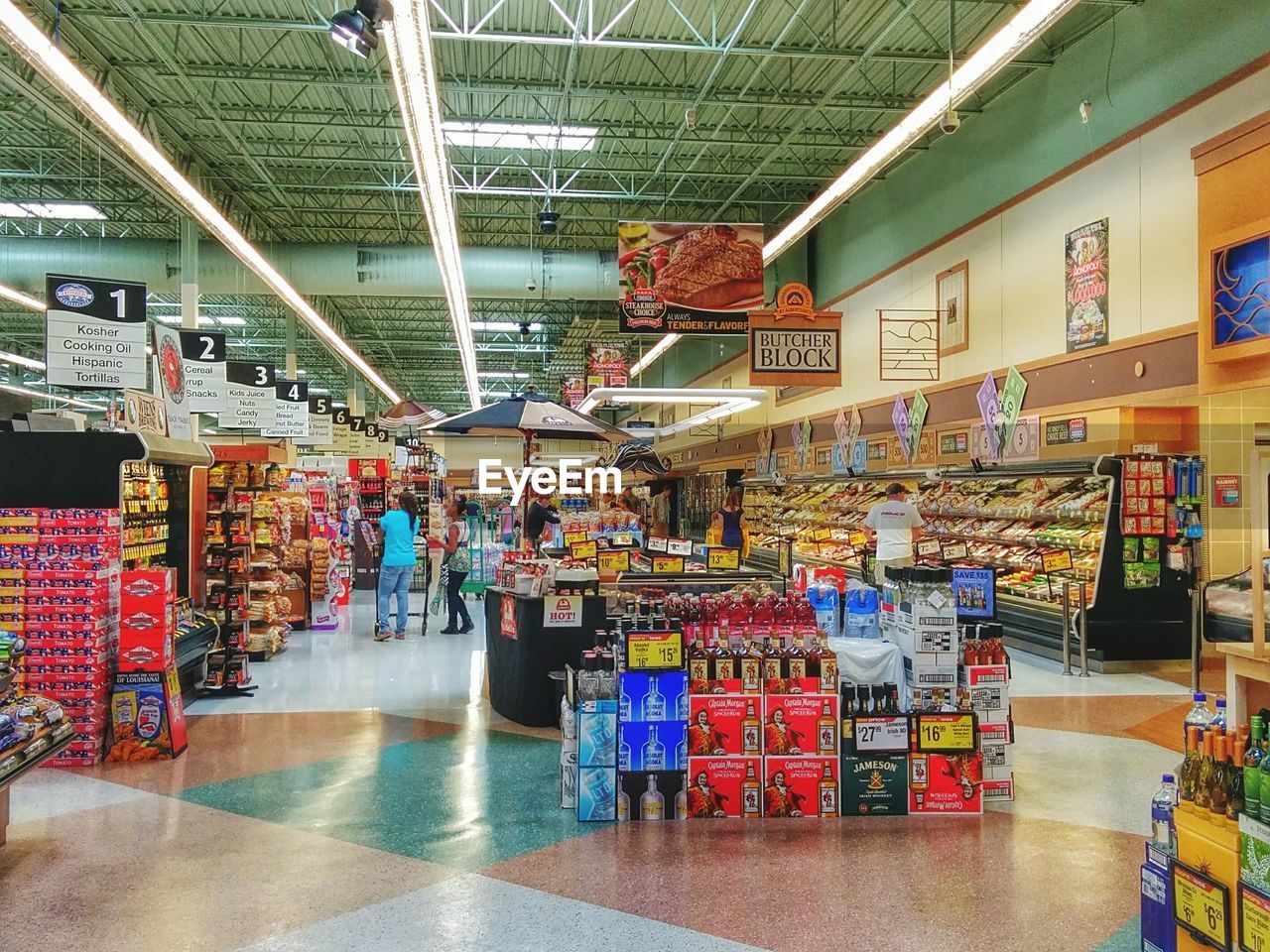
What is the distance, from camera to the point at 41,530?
574cm

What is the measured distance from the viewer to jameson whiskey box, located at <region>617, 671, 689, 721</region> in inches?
181

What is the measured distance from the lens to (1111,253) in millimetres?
8719

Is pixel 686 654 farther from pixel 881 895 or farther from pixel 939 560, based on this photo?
pixel 939 560

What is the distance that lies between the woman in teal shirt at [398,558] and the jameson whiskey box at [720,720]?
6.30 metres

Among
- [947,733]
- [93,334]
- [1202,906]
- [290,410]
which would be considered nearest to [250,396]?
[290,410]

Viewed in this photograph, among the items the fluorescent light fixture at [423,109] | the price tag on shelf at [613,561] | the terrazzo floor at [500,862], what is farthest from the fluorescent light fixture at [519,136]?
the terrazzo floor at [500,862]

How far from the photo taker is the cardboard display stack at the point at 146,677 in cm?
567

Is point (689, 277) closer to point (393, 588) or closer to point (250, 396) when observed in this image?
Answer: point (393, 588)

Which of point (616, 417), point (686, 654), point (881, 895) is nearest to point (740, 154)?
point (686, 654)

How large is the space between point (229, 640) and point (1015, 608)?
24.7 feet

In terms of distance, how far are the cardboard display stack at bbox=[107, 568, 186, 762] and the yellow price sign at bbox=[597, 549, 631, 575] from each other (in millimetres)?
3135

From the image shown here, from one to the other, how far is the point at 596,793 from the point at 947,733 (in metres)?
1.80

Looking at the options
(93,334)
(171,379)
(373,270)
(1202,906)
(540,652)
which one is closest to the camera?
(1202,906)

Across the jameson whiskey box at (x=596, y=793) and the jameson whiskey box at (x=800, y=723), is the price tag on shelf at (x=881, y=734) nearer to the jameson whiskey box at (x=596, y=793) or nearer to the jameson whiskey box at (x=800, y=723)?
the jameson whiskey box at (x=800, y=723)
